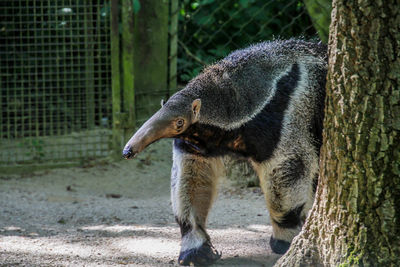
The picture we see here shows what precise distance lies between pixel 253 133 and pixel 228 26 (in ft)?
15.0

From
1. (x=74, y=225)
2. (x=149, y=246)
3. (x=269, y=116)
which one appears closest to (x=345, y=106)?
(x=269, y=116)

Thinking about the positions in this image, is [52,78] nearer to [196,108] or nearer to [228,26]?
[228,26]

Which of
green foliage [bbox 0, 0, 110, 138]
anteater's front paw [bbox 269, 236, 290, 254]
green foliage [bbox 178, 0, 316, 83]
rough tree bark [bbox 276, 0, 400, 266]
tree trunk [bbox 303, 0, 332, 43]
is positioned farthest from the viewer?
green foliage [bbox 178, 0, 316, 83]

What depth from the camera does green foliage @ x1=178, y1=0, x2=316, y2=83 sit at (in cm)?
825

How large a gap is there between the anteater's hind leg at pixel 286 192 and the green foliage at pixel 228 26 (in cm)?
396

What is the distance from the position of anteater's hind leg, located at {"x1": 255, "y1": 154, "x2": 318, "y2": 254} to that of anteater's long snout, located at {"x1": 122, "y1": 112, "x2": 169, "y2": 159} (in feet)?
2.87

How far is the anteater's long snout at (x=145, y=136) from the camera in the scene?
142 inches

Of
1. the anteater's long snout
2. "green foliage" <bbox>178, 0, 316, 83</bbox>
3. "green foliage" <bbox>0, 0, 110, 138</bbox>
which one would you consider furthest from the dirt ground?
"green foliage" <bbox>178, 0, 316, 83</bbox>

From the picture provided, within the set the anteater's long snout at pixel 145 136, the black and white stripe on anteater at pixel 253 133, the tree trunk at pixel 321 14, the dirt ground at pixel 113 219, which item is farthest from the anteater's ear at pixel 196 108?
the tree trunk at pixel 321 14

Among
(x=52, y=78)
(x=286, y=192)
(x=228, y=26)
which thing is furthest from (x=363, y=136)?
(x=228, y=26)

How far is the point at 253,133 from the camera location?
414cm

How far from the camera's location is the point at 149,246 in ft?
14.6

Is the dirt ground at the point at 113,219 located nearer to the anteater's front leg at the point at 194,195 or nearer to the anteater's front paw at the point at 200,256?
the anteater's front paw at the point at 200,256

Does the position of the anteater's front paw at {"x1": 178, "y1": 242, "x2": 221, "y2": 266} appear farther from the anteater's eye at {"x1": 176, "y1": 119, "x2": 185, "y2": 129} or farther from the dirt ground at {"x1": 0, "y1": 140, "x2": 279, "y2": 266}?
the anteater's eye at {"x1": 176, "y1": 119, "x2": 185, "y2": 129}
